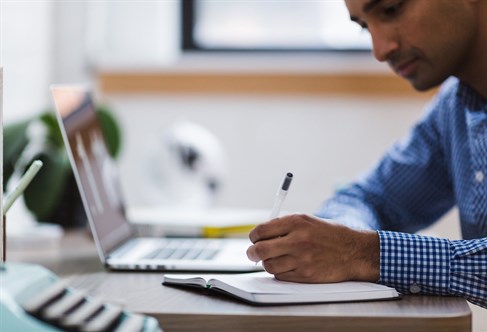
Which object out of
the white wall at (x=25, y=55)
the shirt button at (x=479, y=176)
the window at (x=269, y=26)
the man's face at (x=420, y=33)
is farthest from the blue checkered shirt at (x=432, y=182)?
the window at (x=269, y=26)

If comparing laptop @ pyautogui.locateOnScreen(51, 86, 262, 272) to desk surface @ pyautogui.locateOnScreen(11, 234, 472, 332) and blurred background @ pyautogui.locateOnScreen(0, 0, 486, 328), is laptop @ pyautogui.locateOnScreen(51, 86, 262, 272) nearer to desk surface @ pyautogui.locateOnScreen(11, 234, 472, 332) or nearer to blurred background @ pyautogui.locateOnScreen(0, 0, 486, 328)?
desk surface @ pyautogui.locateOnScreen(11, 234, 472, 332)

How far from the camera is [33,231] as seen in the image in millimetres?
1635

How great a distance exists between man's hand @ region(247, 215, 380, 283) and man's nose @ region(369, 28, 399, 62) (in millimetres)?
472

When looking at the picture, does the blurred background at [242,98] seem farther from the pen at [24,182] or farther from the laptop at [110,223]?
the pen at [24,182]

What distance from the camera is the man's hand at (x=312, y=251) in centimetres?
102

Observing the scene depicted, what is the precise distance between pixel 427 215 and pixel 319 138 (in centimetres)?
112

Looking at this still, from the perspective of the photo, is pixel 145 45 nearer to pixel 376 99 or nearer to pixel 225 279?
pixel 376 99

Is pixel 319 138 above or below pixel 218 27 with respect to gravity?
below

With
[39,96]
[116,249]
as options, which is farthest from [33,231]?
[39,96]

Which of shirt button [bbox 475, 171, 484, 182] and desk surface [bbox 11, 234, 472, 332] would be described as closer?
desk surface [bbox 11, 234, 472, 332]

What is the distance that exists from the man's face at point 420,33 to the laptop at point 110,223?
423mm

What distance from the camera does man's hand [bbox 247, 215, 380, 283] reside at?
1022mm

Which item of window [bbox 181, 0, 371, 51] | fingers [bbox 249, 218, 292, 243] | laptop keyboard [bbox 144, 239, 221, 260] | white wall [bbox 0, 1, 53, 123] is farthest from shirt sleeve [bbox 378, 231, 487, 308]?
window [bbox 181, 0, 371, 51]

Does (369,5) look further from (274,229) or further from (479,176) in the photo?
(274,229)
